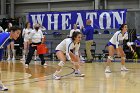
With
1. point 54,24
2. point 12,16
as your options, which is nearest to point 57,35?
point 54,24

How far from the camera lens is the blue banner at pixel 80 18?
2158 centimetres

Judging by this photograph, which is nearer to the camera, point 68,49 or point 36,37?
point 68,49

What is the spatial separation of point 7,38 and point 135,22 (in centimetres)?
1579

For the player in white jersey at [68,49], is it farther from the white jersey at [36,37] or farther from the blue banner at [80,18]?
the blue banner at [80,18]

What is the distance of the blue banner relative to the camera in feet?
70.8

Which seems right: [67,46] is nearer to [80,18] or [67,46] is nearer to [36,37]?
[36,37]

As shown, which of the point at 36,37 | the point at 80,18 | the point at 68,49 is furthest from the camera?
the point at 80,18

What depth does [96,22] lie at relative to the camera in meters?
22.1

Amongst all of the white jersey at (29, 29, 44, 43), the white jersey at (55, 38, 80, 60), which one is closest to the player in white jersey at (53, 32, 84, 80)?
the white jersey at (55, 38, 80, 60)

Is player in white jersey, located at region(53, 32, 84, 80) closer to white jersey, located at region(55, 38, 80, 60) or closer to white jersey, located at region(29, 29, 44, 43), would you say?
white jersey, located at region(55, 38, 80, 60)

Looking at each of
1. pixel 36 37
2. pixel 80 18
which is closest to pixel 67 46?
pixel 36 37

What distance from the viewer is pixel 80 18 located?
73.4 feet

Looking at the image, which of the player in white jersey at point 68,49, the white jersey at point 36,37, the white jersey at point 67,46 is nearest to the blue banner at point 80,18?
the white jersey at point 36,37

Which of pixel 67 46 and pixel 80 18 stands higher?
pixel 80 18
